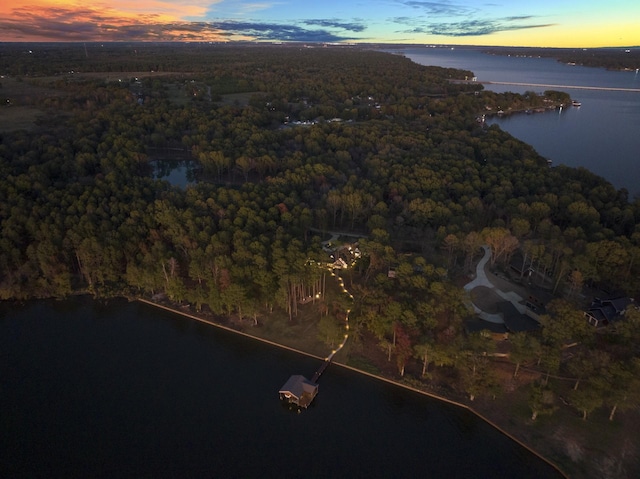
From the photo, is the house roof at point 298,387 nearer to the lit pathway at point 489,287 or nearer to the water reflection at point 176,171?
the lit pathway at point 489,287

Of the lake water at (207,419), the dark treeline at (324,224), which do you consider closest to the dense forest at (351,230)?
the dark treeline at (324,224)

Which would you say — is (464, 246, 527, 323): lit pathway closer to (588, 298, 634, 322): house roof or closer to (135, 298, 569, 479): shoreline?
(588, 298, 634, 322): house roof

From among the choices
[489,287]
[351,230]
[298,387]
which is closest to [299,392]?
[298,387]

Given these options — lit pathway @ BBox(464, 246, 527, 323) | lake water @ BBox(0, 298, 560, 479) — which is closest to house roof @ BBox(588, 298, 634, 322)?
lit pathway @ BBox(464, 246, 527, 323)

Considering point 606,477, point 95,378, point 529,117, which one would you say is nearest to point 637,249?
point 606,477

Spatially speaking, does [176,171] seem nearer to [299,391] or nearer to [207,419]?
[207,419]

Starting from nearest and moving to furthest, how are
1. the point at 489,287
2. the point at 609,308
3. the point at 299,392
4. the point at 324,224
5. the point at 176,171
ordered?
1. the point at 299,392
2. the point at 609,308
3. the point at 489,287
4. the point at 324,224
5. the point at 176,171

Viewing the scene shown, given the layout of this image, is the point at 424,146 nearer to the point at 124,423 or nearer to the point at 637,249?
the point at 637,249
